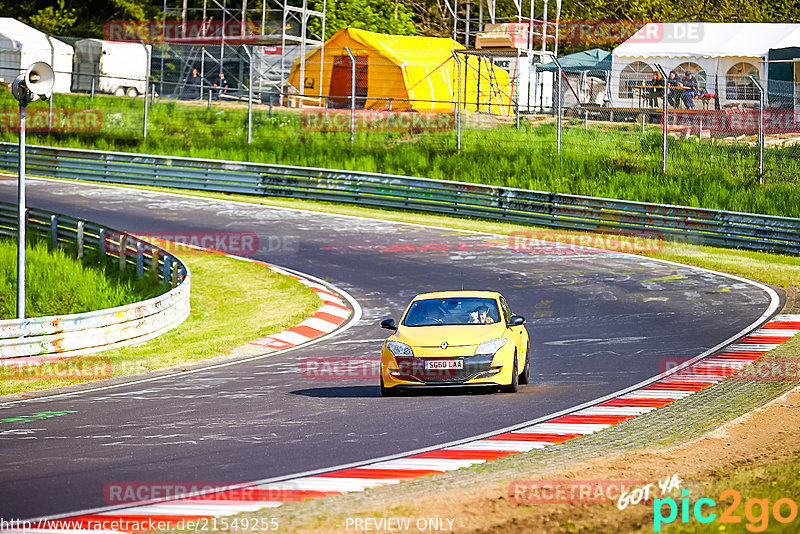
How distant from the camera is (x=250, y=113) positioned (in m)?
36.4

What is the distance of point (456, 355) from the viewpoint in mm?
12797

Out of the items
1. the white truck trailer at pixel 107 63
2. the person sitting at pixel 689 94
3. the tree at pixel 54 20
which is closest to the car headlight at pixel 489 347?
the person sitting at pixel 689 94

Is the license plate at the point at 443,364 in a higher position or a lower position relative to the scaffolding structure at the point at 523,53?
lower

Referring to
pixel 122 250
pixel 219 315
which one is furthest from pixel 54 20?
pixel 219 315

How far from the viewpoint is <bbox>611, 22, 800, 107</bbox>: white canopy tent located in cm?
4104

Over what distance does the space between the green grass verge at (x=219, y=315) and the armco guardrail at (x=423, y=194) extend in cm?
810

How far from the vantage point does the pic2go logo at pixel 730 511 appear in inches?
288

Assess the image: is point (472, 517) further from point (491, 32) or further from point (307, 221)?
point (491, 32)

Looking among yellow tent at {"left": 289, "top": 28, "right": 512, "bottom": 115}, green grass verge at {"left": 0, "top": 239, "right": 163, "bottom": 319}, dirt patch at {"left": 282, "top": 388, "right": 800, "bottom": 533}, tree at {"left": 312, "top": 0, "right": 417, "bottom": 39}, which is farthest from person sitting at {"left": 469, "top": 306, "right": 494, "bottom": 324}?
tree at {"left": 312, "top": 0, "right": 417, "bottom": 39}

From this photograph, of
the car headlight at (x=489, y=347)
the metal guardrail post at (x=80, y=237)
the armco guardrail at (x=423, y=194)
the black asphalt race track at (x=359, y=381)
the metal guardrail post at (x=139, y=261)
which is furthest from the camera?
the armco guardrail at (x=423, y=194)

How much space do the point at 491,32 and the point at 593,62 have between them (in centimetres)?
777

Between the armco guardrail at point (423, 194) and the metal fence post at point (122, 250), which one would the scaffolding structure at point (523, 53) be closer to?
the armco guardrail at point (423, 194)

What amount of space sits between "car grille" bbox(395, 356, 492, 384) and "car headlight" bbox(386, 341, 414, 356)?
5cm

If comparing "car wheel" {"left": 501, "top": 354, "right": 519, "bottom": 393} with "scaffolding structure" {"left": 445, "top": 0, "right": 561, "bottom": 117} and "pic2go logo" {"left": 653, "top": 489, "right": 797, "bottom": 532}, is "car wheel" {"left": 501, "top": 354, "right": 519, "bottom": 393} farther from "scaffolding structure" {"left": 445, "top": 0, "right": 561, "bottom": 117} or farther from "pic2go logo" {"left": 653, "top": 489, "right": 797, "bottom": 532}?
"scaffolding structure" {"left": 445, "top": 0, "right": 561, "bottom": 117}
